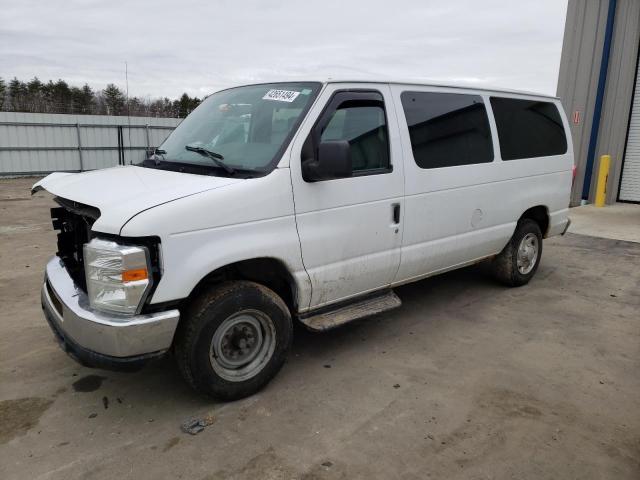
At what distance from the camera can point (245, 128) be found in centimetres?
376

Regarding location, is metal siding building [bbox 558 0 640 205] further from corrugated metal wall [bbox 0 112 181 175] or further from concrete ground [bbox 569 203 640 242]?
corrugated metal wall [bbox 0 112 181 175]

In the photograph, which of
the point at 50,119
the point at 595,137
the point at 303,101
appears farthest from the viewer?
the point at 50,119

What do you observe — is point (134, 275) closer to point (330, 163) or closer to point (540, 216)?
point (330, 163)

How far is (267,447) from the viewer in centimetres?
295

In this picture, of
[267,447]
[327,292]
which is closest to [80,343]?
[267,447]

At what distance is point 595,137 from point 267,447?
1242 cm

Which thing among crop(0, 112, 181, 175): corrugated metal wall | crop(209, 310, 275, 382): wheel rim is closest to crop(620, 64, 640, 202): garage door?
crop(209, 310, 275, 382): wheel rim

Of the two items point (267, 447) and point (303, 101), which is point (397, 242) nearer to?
point (303, 101)

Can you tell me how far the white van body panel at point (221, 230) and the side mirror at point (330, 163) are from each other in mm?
166

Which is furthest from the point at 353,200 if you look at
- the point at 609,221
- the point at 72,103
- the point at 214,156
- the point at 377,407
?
the point at 72,103

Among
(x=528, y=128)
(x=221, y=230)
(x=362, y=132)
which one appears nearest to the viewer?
(x=221, y=230)

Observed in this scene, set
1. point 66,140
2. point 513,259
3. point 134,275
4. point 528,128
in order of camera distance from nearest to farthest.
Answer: point 134,275 → point 528,128 → point 513,259 → point 66,140

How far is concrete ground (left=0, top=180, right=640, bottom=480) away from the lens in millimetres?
2812

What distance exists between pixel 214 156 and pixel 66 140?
1831 cm
